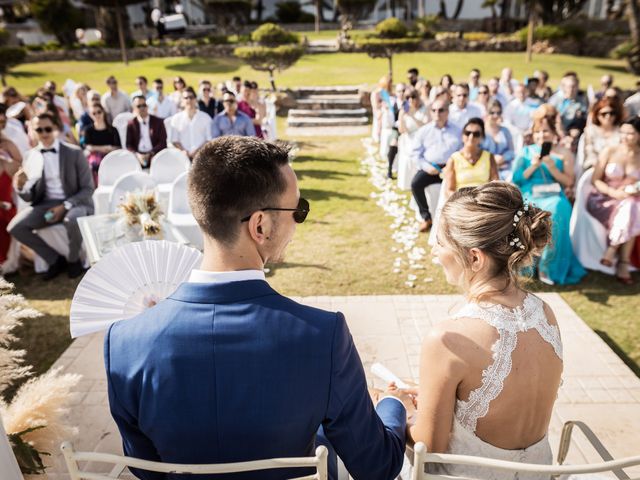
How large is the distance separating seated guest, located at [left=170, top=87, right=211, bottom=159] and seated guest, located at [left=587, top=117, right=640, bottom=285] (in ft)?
20.8

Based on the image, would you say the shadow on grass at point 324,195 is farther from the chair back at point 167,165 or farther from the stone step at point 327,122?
the stone step at point 327,122

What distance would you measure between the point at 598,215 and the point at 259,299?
5.68 meters

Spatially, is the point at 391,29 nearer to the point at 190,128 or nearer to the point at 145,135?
the point at 190,128

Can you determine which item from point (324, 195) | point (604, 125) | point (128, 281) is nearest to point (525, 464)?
point (128, 281)

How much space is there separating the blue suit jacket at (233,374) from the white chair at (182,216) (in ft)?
14.1

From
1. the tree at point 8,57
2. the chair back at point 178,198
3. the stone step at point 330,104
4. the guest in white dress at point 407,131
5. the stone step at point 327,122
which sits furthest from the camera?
the tree at point 8,57

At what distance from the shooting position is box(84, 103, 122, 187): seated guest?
25.9 ft

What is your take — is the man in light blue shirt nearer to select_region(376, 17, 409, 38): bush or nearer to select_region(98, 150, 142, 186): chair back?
select_region(98, 150, 142, 186): chair back

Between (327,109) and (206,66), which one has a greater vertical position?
(206,66)

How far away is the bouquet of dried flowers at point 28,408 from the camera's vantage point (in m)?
1.63

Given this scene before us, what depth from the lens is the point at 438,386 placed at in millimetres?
1854

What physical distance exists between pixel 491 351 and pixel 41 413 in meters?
1.78

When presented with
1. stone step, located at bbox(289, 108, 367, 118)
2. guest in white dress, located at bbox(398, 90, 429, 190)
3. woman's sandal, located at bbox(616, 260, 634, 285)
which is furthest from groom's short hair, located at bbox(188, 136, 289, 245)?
stone step, located at bbox(289, 108, 367, 118)

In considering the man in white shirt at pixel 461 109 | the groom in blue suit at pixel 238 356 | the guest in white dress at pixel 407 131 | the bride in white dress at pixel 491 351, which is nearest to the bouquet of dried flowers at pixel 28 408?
the groom in blue suit at pixel 238 356
